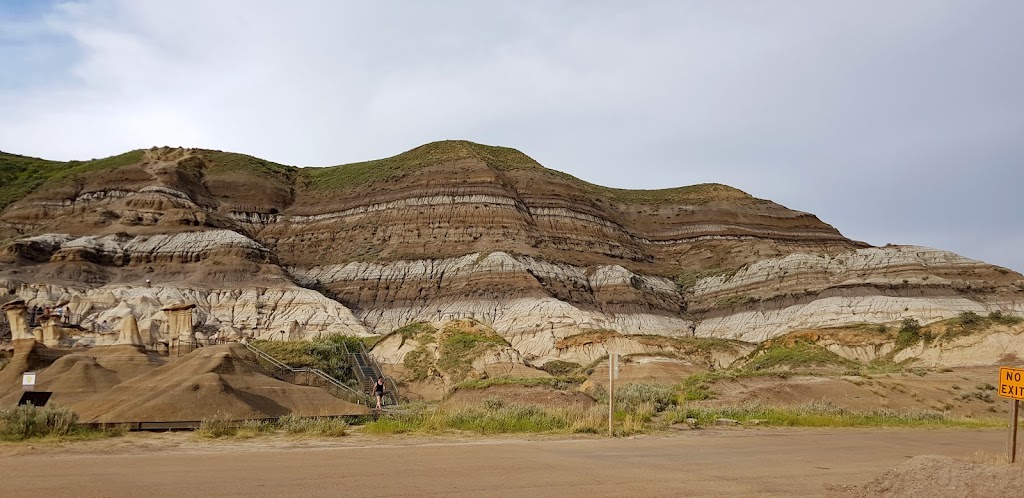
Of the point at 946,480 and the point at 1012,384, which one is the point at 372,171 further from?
the point at 946,480

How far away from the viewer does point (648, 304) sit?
8519 centimetres

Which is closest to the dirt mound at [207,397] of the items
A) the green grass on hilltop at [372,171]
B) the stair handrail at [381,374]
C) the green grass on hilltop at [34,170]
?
the stair handrail at [381,374]

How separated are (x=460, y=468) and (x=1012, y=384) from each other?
8.62 metres

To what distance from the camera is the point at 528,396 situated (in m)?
28.6

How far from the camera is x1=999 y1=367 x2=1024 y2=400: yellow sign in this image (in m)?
11.2

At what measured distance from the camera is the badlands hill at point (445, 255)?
7162 centimetres

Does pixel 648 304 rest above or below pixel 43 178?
below

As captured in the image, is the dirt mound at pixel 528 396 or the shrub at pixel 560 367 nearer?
the dirt mound at pixel 528 396

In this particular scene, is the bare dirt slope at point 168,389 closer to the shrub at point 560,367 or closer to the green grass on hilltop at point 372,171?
the shrub at point 560,367

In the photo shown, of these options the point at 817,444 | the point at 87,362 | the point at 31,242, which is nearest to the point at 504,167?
the point at 31,242

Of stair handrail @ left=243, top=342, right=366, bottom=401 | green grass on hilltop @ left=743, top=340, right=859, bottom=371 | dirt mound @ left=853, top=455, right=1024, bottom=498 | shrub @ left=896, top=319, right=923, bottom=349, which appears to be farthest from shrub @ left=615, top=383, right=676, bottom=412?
shrub @ left=896, top=319, right=923, bottom=349

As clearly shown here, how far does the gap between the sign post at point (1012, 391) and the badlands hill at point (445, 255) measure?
171 ft

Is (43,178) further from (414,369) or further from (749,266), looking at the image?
(749,266)

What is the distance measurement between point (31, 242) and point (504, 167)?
61048mm
